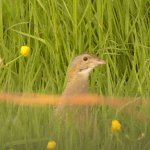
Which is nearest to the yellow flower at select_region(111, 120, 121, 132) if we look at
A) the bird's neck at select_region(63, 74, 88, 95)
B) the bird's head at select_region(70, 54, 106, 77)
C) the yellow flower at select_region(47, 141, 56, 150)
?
the yellow flower at select_region(47, 141, 56, 150)

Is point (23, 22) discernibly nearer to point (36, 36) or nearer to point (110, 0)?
point (36, 36)

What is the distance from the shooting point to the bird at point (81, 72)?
13.8ft

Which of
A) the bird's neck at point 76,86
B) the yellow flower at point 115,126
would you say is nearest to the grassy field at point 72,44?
the bird's neck at point 76,86

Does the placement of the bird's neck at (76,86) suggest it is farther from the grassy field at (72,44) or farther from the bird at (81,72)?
the grassy field at (72,44)

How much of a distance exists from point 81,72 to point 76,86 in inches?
5.5

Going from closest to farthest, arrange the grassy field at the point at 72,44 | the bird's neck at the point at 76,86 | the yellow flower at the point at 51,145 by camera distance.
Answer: the yellow flower at the point at 51,145, the bird's neck at the point at 76,86, the grassy field at the point at 72,44

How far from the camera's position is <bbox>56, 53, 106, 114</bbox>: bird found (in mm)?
4195

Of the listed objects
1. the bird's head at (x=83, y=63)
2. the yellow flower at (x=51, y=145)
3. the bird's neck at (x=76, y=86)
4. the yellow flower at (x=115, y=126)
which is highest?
the bird's head at (x=83, y=63)

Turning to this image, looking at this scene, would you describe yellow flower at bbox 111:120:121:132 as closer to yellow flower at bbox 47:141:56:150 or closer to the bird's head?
yellow flower at bbox 47:141:56:150

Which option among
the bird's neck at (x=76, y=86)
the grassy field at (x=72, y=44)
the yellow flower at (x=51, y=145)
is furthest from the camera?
the grassy field at (x=72, y=44)

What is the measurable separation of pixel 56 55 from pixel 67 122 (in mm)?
1365

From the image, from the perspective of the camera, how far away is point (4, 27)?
553cm

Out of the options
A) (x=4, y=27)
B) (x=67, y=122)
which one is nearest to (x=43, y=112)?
(x=67, y=122)

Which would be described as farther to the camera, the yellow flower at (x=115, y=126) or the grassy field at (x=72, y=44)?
the grassy field at (x=72, y=44)
